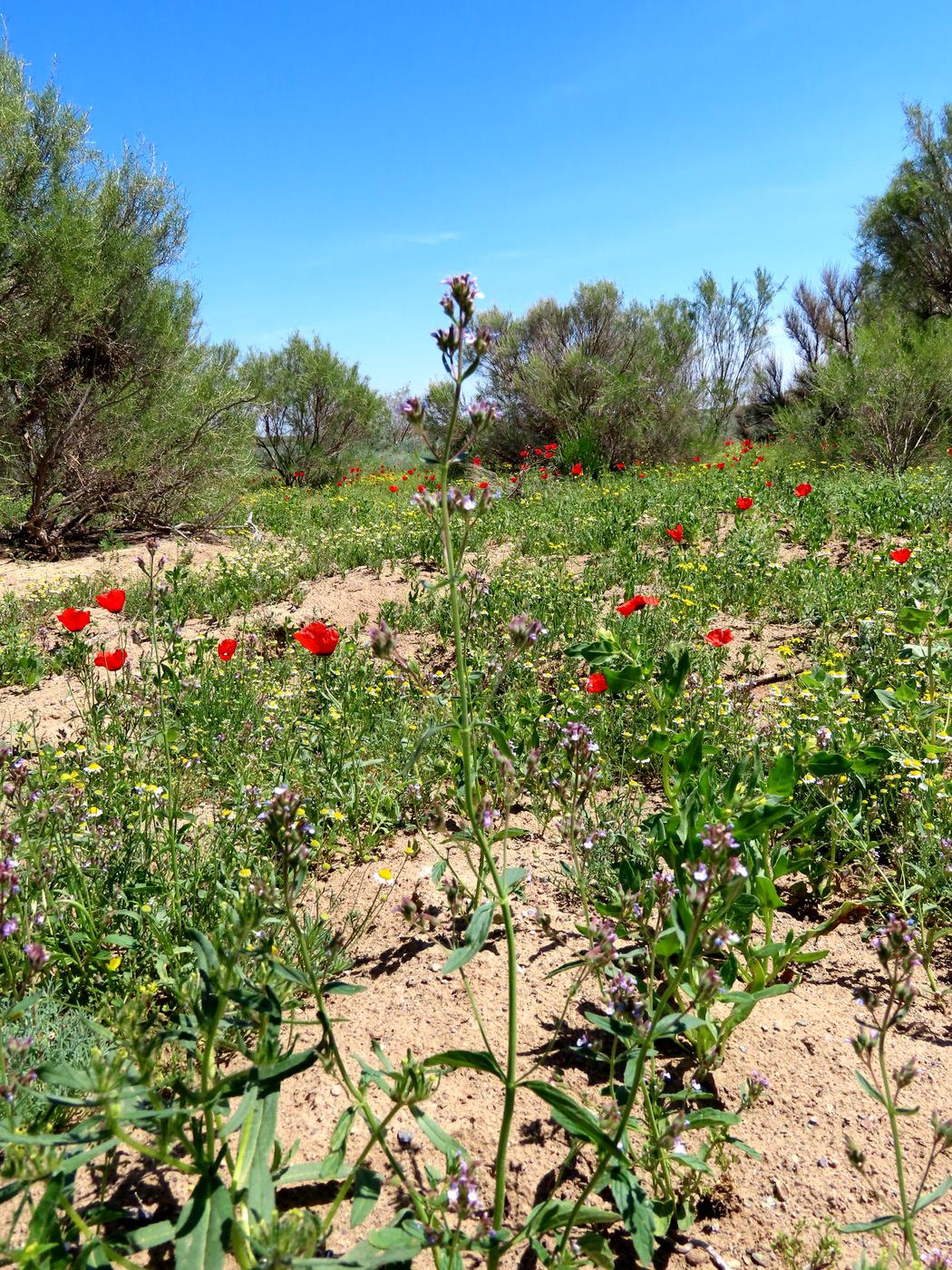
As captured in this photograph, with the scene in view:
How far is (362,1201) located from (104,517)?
8788 mm

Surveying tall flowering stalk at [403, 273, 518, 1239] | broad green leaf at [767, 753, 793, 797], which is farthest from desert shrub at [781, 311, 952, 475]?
tall flowering stalk at [403, 273, 518, 1239]

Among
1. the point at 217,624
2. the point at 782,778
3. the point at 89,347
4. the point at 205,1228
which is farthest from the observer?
the point at 89,347

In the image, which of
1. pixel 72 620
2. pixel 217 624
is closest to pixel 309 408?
pixel 217 624

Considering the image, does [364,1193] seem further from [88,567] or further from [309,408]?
[309,408]

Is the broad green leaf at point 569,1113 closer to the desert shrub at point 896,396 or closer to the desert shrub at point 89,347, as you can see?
the desert shrub at point 89,347

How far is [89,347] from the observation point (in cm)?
824

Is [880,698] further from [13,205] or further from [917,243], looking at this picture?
[917,243]

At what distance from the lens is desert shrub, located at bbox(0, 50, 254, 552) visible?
724cm

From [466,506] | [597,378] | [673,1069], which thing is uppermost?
[597,378]

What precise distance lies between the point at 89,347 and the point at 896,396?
32.9ft

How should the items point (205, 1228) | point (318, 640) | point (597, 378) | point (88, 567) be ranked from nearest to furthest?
point (205, 1228) → point (318, 640) → point (88, 567) → point (597, 378)

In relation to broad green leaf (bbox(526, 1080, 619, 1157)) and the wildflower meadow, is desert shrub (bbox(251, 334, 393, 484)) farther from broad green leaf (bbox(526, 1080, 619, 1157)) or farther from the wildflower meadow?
broad green leaf (bbox(526, 1080, 619, 1157))

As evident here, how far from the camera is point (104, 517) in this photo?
8.72 metres

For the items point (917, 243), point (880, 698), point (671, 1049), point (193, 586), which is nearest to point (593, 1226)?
point (671, 1049)
